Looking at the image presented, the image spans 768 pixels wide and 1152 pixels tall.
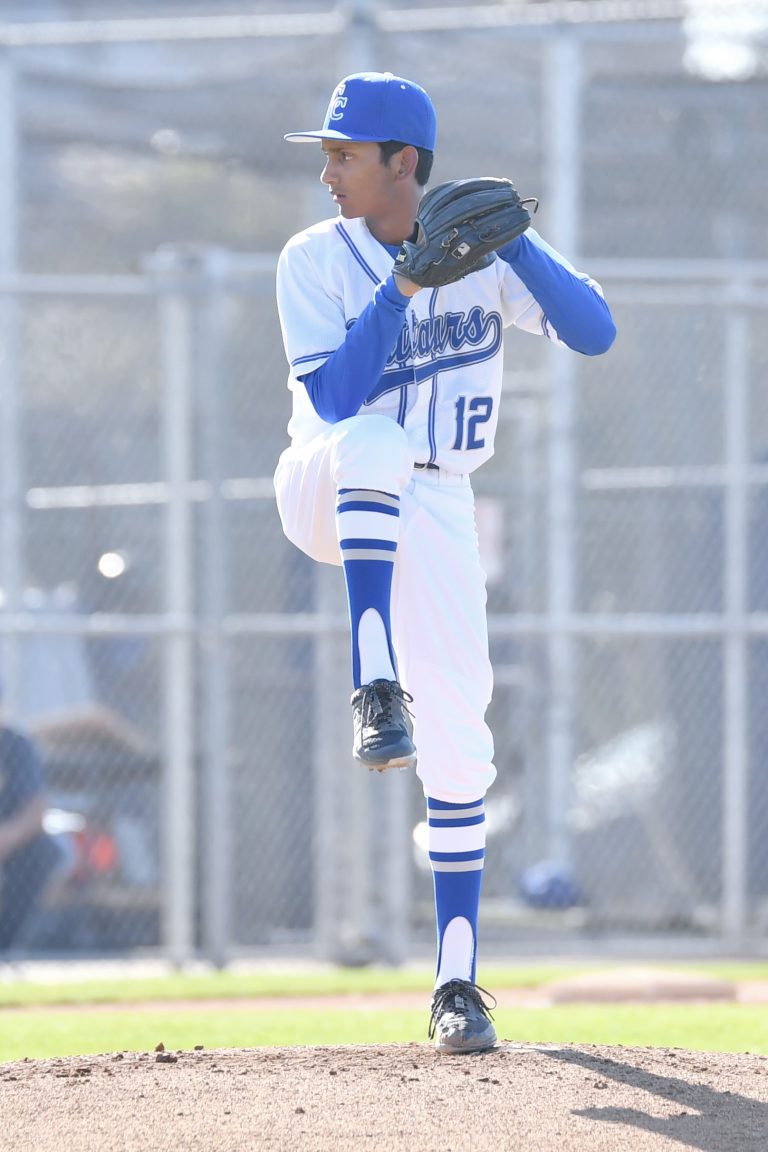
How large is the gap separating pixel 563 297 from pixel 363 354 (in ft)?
1.68

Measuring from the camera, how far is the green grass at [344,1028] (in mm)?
5301

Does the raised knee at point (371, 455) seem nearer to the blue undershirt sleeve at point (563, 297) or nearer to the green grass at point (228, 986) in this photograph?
the blue undershirt sleeve at point (563, 297)

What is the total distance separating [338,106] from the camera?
159 inches

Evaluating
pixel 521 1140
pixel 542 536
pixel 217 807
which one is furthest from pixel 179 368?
pixel 521 1140

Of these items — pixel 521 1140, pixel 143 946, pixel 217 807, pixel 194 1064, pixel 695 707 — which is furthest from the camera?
pixel 695 707

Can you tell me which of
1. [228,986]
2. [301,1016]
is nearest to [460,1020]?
[301,1016]

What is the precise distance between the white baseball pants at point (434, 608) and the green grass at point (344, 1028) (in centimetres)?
126

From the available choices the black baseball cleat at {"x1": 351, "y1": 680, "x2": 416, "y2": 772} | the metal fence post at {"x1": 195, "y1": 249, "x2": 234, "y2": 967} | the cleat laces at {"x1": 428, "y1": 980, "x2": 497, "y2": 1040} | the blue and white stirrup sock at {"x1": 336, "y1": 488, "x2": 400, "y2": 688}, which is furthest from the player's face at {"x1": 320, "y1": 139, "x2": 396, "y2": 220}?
the metal fence post at {"x1": 195, "y1": 249, "x2": 234, "y2": 967}

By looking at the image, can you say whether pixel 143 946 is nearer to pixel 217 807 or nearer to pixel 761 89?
pixel 217 807

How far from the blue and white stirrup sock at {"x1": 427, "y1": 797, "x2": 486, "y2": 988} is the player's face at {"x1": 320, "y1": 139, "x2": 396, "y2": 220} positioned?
1356 mm

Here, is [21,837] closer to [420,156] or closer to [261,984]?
[261,984]

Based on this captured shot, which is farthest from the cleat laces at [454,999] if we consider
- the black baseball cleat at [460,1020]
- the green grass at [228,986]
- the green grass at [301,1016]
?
the green grass at [228,986]

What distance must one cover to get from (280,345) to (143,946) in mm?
3526

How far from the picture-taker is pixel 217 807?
799 cm
